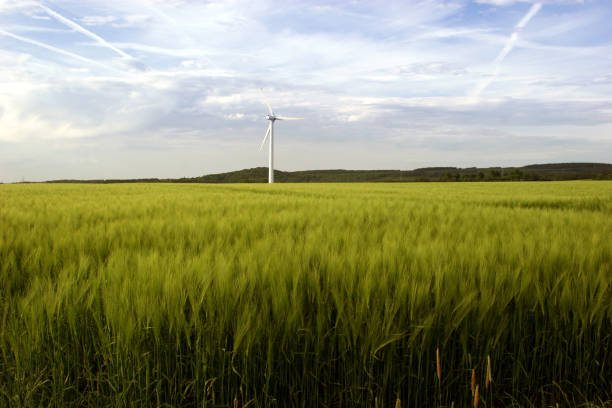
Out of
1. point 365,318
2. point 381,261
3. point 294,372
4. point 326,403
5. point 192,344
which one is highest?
point 381,261

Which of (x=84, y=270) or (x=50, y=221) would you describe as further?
(x=50, y=221)

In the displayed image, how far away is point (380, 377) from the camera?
145 cm

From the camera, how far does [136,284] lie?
1630mm

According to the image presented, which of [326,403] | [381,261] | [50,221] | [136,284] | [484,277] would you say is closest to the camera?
[326,403]

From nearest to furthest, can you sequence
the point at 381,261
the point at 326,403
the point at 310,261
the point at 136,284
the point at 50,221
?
the point at 326,403 → the point at 136,284 → the point at 381,261 → the point at 310,261 → the point at 50,221

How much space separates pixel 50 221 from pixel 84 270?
3086mm

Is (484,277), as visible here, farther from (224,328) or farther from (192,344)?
(192,344)

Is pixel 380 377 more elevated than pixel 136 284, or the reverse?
pixel 136 284

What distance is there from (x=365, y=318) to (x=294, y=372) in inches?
14.2

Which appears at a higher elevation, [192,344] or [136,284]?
[136,284]

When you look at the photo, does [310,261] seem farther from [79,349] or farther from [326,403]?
[79,349]

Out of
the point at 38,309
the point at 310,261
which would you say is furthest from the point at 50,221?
the point at 310,261

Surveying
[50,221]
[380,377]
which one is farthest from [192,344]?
[50,221]

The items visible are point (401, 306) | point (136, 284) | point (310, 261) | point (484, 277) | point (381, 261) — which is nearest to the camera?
point (401, 306)
